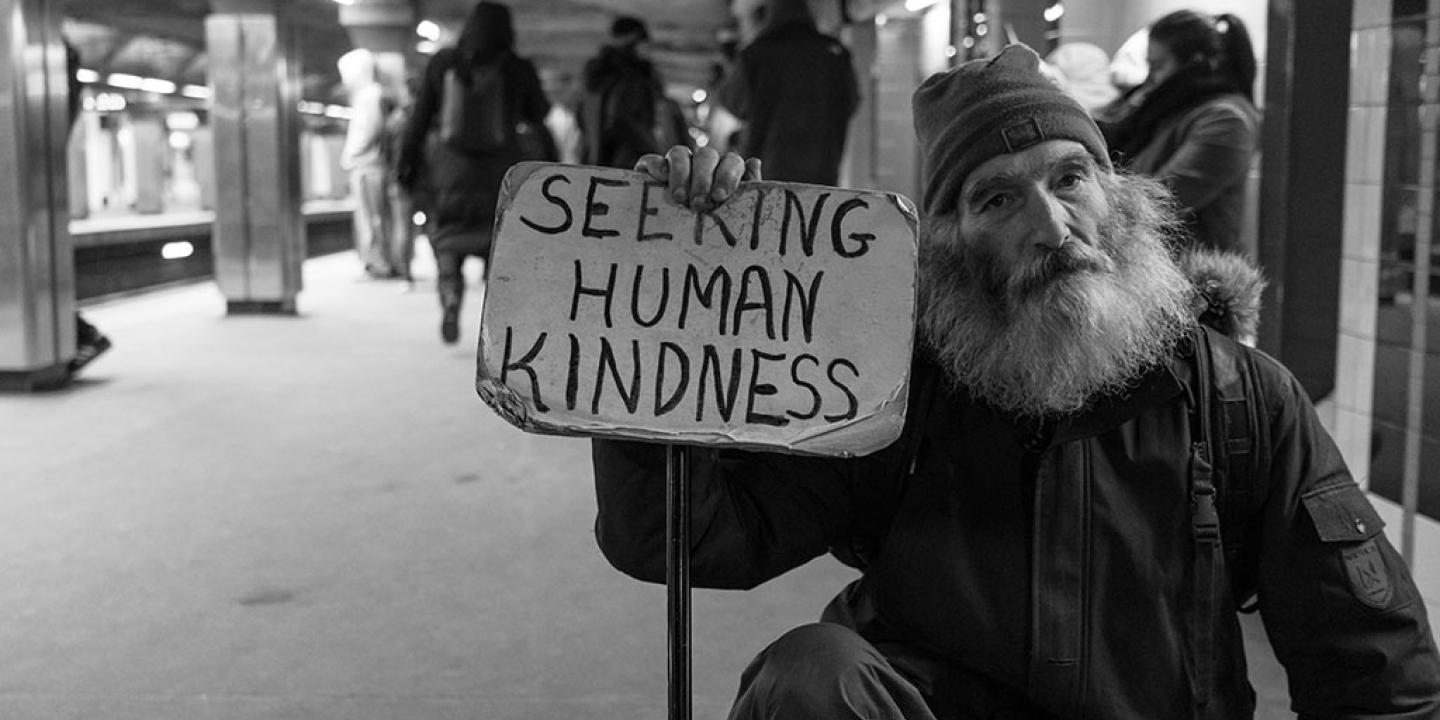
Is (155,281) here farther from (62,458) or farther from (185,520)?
(185,520)

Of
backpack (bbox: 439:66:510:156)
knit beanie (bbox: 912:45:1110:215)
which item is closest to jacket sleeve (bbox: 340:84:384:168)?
backpack (bbox: 439:66:510:156)

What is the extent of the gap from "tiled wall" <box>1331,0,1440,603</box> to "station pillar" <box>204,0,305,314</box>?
942 centimetres

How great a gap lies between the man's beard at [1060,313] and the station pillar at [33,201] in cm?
660

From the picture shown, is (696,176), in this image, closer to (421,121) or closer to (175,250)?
(421,121)

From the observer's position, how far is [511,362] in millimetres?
1885

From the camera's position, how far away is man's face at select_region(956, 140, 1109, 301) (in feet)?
6.82

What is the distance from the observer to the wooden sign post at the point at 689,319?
1853 mm

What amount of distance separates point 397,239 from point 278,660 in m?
12.2

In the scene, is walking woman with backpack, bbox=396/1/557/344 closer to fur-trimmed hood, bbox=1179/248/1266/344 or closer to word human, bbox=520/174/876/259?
fur-trimmed hood, bbox=1179/248/1266/344

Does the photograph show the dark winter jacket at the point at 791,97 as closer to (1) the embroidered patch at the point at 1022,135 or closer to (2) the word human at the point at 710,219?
(1) the embroidered patch at the point at 1022,135

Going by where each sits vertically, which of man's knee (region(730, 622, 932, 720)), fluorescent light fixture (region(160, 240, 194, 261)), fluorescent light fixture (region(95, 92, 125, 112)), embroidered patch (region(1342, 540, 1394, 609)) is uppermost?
fluorescent light fixture (region(95, 92, 125, 112))

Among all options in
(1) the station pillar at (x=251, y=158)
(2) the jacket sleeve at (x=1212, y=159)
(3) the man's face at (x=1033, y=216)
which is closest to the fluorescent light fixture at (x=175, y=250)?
(1) the station pillar at (x=251, y=158)

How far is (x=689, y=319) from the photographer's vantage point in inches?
74.6

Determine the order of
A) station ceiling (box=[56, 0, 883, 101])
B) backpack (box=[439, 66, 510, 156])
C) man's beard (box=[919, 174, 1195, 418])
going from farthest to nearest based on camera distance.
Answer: station ceiling (box=[56, 0, 883, 101]) < backpack (box=[439, 66, 510, 156]) < man's beard (box=[919, 174, 1195, 418])
